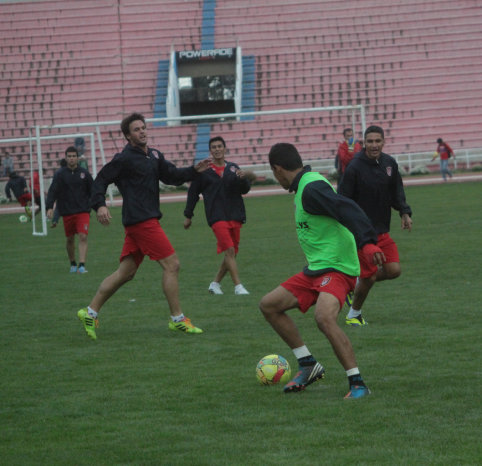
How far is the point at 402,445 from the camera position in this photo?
5031 millimetres

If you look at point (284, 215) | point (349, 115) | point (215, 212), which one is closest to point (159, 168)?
point (215, 212)

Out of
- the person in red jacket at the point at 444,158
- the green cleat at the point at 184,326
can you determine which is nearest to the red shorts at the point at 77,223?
the green cleat at the point at 184,326

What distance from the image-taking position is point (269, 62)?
40625 millimetres

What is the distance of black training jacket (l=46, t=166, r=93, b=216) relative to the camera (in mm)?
15250

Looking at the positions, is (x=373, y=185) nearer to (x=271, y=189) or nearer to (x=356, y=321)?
(x=356, y=321)

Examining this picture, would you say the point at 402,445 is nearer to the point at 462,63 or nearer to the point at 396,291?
the point at 396,291

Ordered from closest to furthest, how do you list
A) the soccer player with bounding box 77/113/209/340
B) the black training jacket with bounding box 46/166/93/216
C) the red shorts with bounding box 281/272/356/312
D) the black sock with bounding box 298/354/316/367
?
the red shorts with bounding box 281/272/356/312
the black sock with bounding box 298/354/316/367
the soccer player with bounding box 77/113/209/340
the black training jacket with bounding box 46/166/93/216

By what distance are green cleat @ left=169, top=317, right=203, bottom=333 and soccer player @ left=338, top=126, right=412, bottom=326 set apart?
1.44m

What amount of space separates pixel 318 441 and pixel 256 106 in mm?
34279

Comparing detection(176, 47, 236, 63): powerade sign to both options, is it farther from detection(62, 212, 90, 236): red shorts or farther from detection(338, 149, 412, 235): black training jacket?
detection(338, 149, 412, 235): black training jacket

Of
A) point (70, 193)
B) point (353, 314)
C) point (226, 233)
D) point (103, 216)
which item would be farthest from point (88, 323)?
point (70, 193)

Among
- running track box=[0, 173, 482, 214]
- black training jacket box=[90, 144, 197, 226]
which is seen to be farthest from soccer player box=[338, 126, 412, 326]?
running track box=[0, 173, 482, 214]

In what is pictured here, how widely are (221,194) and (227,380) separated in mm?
5257

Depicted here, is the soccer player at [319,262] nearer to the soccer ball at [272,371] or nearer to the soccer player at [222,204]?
the soccer ball at [272,371]
